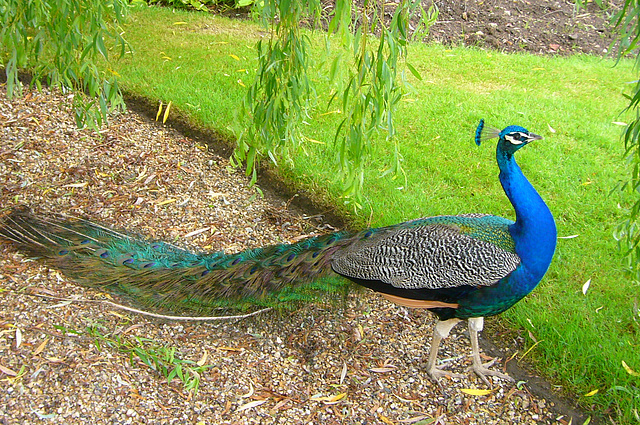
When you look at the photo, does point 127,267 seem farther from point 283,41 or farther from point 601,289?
point 601,289

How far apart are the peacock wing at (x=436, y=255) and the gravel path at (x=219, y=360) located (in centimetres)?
36

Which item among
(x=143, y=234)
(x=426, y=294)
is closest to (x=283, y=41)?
(x=426, y=294)

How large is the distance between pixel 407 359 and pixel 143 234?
1567 mm

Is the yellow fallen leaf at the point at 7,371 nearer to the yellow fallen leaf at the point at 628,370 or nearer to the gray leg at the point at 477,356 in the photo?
the gray leg at the point at 477,356

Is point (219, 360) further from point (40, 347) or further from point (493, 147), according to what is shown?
point (493, 147)

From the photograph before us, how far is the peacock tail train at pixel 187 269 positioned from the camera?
2.74 metres

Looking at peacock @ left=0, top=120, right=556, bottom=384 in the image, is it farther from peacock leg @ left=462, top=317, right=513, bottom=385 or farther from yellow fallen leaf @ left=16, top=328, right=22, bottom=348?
yellow fallen leaf @ left=16, top=328, right=22, bottom=348

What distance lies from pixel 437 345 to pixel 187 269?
1211mm

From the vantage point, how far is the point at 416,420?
2398mm

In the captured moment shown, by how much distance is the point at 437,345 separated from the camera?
8.38ft

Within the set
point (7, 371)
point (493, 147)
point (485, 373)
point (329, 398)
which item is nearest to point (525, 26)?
point (493, 147)

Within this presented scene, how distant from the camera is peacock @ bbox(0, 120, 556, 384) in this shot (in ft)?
7.63

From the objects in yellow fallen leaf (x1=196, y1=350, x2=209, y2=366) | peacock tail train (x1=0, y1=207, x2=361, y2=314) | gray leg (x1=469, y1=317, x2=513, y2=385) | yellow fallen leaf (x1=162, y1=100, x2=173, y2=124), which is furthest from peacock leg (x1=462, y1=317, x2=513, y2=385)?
yellow fallen leaf (x1=162, y1=100, x2=173, y2=124)

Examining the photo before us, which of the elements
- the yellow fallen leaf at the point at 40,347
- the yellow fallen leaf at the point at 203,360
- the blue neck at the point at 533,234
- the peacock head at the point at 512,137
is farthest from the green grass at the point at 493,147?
the yellow fallen leaf at the point at 40,347
